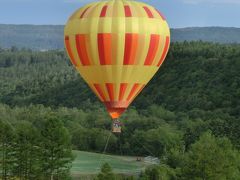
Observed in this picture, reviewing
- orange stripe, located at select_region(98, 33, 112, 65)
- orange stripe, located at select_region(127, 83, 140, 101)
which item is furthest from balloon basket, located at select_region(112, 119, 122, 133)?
orange stripe, located at select_region(98, 33, 112, 65)

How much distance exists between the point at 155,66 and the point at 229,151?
18.1 metres

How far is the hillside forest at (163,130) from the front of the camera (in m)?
64.7

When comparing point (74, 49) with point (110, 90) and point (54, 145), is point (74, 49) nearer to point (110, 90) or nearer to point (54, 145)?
point (110, 90)

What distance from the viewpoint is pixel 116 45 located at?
1713 inches

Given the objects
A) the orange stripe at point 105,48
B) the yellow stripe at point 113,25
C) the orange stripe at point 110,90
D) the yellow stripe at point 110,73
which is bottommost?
the orange stripe at point 110,90

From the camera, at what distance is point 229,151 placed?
61.2 metres

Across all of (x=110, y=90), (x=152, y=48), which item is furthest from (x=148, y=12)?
(x=110, y=90)

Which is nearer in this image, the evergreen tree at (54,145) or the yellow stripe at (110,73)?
the yellow stripe at (110,73)

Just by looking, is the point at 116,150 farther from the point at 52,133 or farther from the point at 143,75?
the point at 143,75

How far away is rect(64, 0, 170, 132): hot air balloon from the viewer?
4328 centimetres

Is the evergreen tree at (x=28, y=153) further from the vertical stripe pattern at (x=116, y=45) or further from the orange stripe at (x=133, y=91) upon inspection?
the vertical stripe pattern at (x=116, y=45)

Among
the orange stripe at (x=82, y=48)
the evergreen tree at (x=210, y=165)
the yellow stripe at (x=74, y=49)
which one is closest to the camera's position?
the orange stripe at (x=82, y=48)

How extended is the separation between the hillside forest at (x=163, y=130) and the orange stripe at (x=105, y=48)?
61.3ft

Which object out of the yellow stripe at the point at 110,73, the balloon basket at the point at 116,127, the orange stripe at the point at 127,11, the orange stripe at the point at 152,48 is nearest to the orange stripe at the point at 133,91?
the yellow stripe at the point at 110,73
